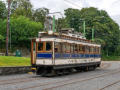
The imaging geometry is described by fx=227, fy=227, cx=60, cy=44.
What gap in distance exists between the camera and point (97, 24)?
6047 cm

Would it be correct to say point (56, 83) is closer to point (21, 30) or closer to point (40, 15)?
point (21, 30)

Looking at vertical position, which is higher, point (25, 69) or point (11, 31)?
point (11, 31)

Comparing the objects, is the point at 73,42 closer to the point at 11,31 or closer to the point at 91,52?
the point at 91,52

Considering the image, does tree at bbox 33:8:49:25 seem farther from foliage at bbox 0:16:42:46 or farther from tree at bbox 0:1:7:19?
foliage at bbox 0:16:42:46

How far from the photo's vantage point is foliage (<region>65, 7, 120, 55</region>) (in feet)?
200

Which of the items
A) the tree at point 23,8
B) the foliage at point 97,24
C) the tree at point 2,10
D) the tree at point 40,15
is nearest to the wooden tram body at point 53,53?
the tree at point 23,8

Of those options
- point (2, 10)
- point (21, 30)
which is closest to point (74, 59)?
point (21, 30)

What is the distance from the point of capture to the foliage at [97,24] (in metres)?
60.9

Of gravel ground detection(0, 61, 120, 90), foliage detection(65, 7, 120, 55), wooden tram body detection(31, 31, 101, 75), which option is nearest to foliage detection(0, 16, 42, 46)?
foliage detection(65, 7, 120, 55)

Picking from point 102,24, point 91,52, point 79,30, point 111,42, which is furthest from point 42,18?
point 91,52

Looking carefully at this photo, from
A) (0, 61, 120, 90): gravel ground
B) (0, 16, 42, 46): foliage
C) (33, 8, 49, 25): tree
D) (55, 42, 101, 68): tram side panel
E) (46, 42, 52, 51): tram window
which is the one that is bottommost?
(0, 61, 120, 90): gravel ground

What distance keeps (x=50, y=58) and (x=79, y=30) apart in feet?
153

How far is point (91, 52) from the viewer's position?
22.9 metres

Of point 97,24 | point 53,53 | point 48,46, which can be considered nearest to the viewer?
point 53,53
